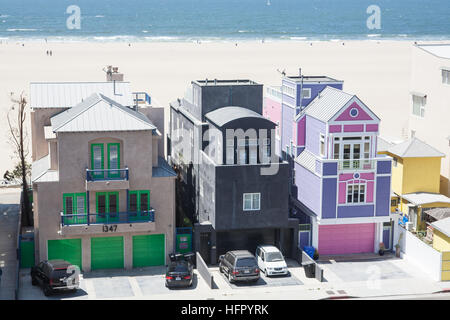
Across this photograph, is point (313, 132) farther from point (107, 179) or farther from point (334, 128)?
point (107, 179)

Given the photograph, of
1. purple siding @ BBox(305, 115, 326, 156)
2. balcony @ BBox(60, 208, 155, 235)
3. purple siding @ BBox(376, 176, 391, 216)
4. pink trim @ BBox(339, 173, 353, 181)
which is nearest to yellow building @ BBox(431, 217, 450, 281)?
purple siding @ BBox(376, 176, 391, 216)

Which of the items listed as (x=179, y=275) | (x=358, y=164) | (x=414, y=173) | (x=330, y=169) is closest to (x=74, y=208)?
(x=179, y=275)

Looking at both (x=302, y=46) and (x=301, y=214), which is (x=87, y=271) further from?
(x=302, y=46)

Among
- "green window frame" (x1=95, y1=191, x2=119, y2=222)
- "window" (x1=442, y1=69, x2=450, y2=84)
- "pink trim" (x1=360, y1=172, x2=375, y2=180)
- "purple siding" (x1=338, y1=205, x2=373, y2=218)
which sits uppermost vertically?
"window" (x1=442, y1=69, x2=450, y2=84)

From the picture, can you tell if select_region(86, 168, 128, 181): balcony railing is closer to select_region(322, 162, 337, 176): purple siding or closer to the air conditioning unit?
select_region(322, 162, 337, 176): purple siding

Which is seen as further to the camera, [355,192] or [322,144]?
[322,144]

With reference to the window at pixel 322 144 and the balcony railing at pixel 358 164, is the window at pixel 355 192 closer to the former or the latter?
the balcony railing at pixel 358 164
